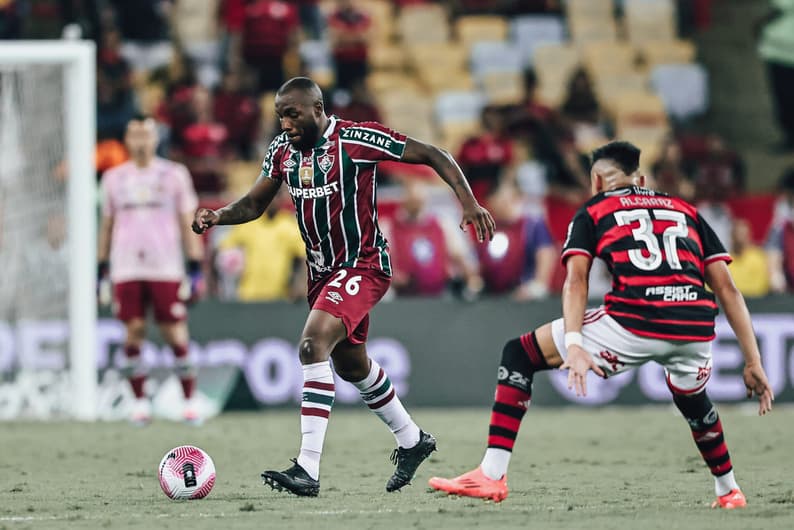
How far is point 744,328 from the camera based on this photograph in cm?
670

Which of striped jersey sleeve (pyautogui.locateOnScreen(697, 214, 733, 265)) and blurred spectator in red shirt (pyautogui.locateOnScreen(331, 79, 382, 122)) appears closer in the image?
striped jersey sleeve (pyautogui.locateOnScreen(697, 214, 733, 265))

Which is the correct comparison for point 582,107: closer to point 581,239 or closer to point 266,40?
point 266,40

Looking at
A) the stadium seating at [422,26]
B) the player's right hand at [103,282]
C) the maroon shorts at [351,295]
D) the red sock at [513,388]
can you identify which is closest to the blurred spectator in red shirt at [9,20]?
the stadium seating at [422,26]

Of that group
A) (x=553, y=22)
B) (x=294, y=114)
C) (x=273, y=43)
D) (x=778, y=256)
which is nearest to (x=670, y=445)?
(x=294, y=114)

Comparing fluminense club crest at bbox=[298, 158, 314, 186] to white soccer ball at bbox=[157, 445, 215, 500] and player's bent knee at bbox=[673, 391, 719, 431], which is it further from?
player's bent knee at bbox=[673, 391, 719, 431]

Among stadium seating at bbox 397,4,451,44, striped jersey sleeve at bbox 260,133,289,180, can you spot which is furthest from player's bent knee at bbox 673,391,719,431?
stadium seating at bbox 397,4,451,44

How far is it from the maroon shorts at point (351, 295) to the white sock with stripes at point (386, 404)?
228 millimetres

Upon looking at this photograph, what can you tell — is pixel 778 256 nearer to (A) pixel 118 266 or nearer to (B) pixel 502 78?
(B) pixel 502 78

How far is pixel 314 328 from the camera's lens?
7355 mm

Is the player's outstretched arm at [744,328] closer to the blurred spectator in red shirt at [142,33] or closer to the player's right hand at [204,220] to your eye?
the player's right hand at [204,220]

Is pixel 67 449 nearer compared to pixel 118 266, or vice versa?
pixel 67 449

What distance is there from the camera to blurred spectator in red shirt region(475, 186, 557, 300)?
14609 millimetres

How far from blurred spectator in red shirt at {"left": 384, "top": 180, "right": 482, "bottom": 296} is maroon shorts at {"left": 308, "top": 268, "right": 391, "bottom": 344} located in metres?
6.80

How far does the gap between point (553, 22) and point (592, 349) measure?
14967 mm
